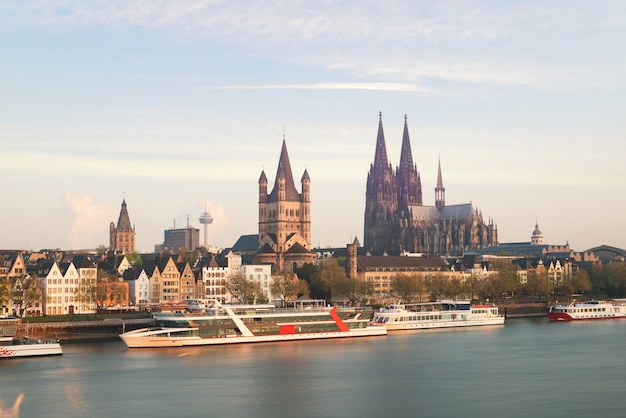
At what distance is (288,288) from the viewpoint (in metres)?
139

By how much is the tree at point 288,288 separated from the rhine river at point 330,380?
47450 millimetres

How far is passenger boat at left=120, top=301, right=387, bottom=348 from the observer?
88250mm

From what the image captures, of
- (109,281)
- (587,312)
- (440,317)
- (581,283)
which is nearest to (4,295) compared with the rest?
(109,281)

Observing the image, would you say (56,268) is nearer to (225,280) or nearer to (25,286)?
(25,286)

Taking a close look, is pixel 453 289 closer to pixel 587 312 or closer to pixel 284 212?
pixel 587 312

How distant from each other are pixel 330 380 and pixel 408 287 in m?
87.0

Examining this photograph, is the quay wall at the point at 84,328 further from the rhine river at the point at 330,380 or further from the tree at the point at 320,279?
the tree at the point at 320,279

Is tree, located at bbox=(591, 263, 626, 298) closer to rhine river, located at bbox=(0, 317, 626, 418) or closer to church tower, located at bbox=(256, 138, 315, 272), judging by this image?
church tower, located at bbox=(256, 138, 315, 272)

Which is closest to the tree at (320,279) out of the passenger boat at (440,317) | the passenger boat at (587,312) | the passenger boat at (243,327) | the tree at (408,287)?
the tree at (408,287)

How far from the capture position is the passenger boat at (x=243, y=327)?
88250 millimetres

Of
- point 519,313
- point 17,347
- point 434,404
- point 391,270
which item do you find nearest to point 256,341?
point 17,347

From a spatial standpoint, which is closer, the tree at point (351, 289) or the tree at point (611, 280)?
the tree at point (351, 289)

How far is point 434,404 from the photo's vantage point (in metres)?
55.5

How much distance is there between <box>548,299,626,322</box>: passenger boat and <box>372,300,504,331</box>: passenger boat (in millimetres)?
11177
